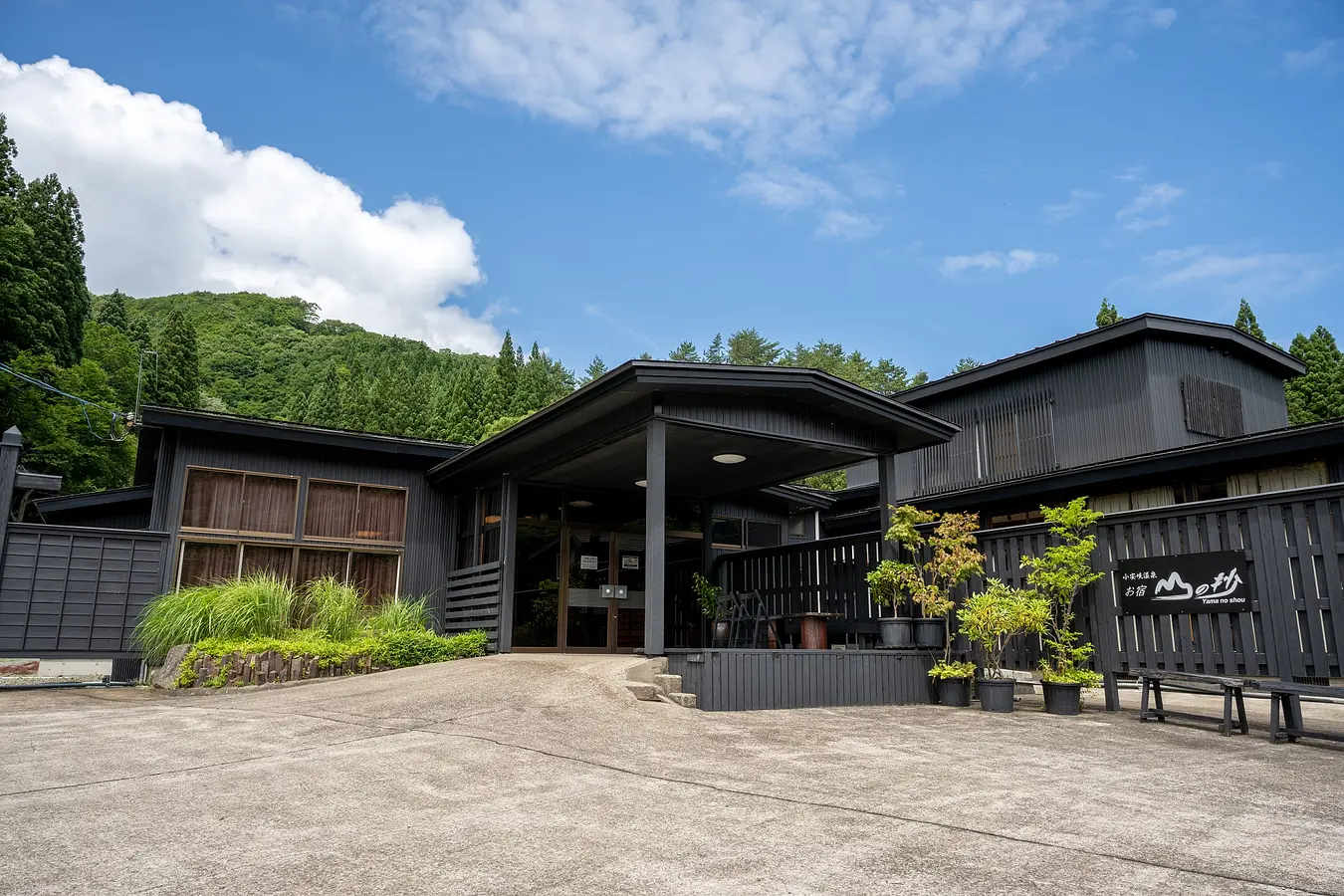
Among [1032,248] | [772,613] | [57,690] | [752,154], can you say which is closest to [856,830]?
→ [772,613]

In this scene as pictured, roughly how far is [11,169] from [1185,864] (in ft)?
114

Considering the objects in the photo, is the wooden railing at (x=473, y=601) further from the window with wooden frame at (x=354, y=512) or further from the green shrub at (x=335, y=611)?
the green shrub at (x=335, y=611)

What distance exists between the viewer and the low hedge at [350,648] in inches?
361

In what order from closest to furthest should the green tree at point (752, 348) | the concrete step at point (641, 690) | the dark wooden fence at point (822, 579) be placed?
1. the concrete step at point (641, 690)
2. the dark wooden fence at point (822, 579)
3. the green tree at point (752, 348)

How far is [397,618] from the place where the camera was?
36.5 feet

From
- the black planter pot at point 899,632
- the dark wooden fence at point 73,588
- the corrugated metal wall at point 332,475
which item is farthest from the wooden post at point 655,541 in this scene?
the dark wooden fence at point 73,588

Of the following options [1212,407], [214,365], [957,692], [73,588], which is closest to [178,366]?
[214,365]

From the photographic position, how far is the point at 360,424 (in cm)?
3622

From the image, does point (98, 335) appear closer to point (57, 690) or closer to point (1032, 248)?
point (57, 690)

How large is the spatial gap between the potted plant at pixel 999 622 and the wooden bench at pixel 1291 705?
6.23ft

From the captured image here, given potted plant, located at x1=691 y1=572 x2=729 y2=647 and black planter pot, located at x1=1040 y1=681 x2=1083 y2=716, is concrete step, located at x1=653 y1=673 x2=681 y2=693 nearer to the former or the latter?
black planter pot, located at x1=1040 y1=681 x2=1083 y2=716

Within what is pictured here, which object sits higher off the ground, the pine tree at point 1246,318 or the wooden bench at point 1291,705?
the pine tree at point 1246,318

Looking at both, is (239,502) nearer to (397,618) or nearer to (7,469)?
(7,469)

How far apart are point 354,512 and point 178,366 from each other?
2674 centimetres
